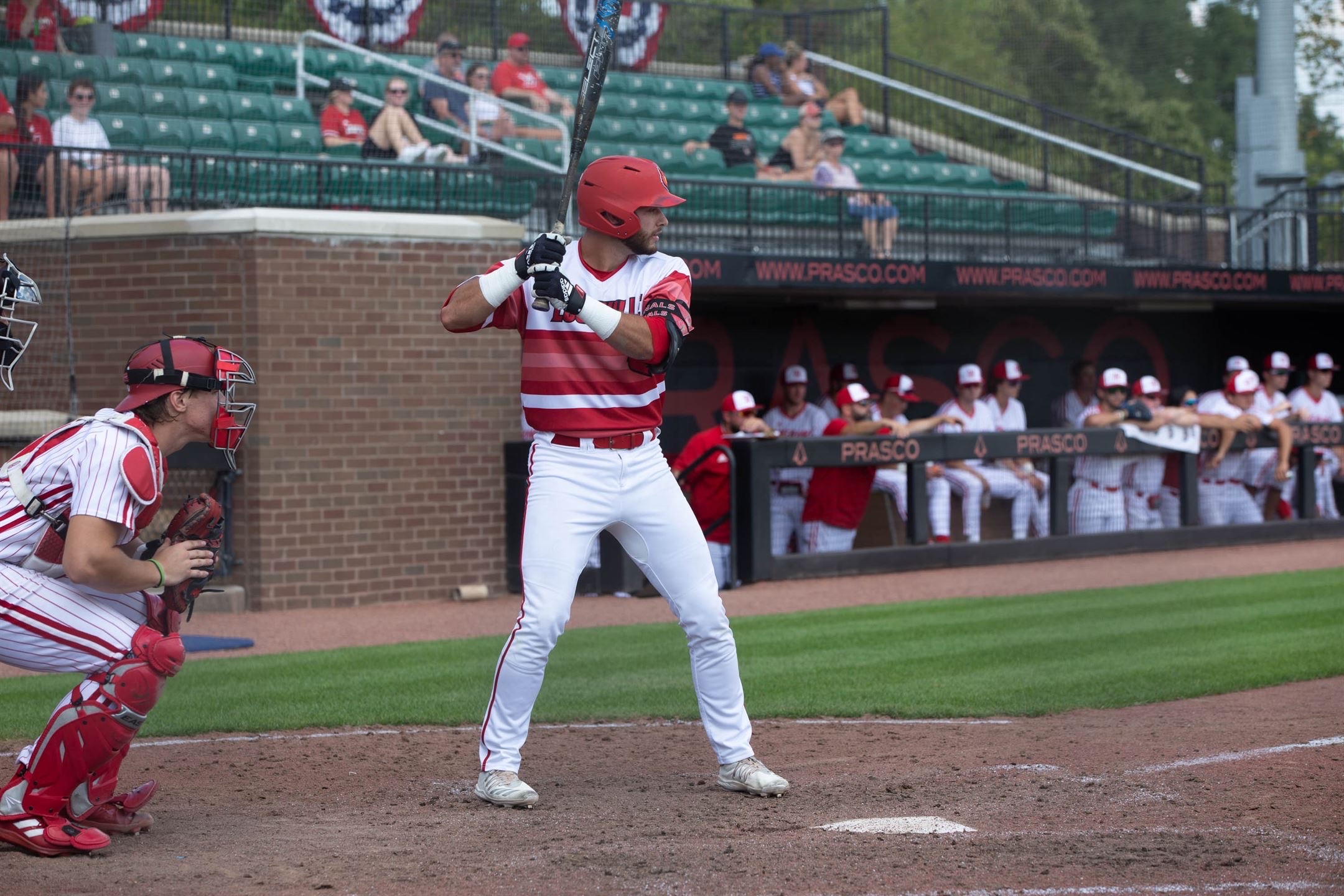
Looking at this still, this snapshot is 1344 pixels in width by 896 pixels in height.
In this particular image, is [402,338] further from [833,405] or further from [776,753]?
[776,753]

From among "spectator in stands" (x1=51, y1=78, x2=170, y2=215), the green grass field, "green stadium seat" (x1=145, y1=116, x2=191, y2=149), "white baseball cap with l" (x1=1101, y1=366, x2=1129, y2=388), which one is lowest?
the green grass field

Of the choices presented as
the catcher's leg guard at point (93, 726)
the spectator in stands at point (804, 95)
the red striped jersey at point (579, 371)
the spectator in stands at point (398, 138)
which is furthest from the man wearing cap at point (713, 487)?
the spectator in stands at point (804, 95)

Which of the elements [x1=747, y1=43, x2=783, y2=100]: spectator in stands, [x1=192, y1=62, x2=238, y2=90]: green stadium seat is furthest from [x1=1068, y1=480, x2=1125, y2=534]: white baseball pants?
[x1=192, y1=62, x2=238, y2=90]: green stadium seat

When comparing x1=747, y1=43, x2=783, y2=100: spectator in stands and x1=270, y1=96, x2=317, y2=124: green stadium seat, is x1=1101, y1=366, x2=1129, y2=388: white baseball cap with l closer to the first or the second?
x1=747, y1=43, x2=783, y2=100: spectator in stands

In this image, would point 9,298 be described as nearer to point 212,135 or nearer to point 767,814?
point 767,814

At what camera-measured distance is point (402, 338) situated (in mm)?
10289

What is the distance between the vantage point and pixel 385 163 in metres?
10.9

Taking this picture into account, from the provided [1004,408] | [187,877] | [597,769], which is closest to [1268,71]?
[1004,408]

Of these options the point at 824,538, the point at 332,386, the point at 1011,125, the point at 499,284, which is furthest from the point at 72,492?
the point at 1011,125

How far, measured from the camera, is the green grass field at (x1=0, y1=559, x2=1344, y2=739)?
632 centimetres

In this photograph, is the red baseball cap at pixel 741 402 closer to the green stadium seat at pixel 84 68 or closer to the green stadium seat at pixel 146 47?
the green stadium seat at pixel 84 68

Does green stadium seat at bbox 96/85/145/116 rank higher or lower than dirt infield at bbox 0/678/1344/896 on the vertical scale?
higher

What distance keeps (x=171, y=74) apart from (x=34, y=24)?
1225mm

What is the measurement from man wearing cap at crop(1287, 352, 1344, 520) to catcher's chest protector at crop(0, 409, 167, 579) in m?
11.8
